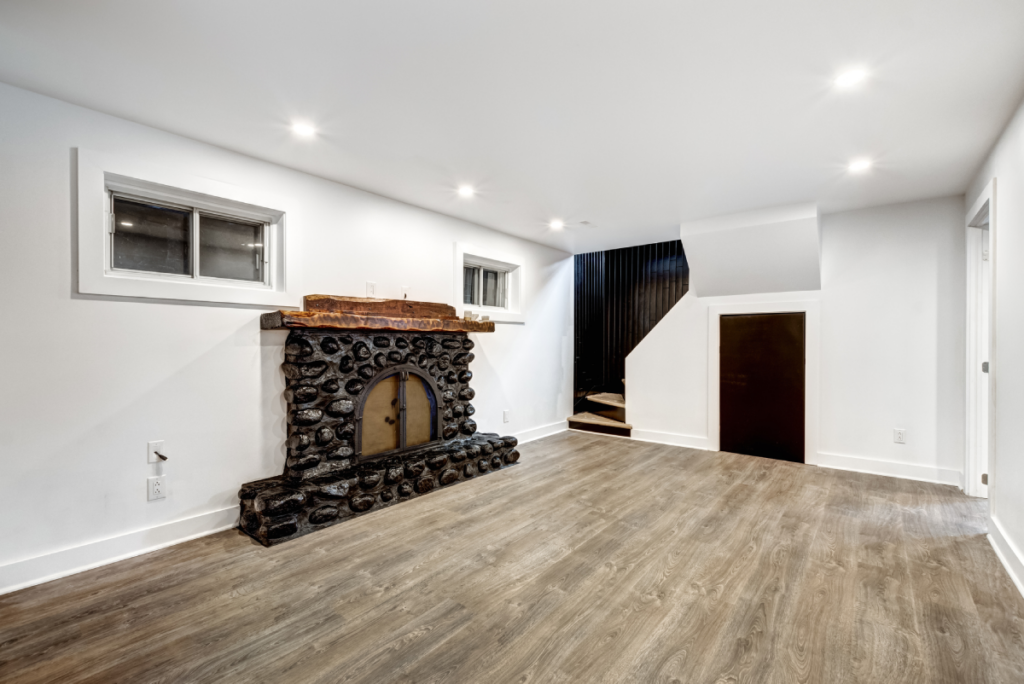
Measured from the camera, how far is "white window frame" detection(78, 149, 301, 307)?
2305 millimetres

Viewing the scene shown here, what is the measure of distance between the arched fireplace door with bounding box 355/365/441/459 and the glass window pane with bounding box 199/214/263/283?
44.1 inches

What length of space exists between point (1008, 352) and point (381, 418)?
12.3 feet

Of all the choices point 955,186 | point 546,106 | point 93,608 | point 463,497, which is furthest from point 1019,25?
point 93,608

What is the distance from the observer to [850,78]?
202 cm

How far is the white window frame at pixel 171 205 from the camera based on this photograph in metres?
2.30

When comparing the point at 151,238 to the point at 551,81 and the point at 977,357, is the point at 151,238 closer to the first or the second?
the point at 551,81

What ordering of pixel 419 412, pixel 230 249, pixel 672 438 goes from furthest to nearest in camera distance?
pixel 672 438
pixel 419 412
pixel 230 249

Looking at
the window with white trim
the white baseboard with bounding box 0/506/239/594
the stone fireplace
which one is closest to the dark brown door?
the window with white trim

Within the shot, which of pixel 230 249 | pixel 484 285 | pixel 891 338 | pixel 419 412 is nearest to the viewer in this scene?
pixel 230 249

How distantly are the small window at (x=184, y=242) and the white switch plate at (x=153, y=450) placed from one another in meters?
0.98

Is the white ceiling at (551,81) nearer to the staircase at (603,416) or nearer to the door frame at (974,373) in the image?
the door frame at (974,373)

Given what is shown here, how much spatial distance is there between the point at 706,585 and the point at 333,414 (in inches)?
93.7

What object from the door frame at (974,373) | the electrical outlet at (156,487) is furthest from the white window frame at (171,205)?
the door frame at (974,373)

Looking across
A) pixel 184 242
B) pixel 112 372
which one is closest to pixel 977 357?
pixel 184 242
